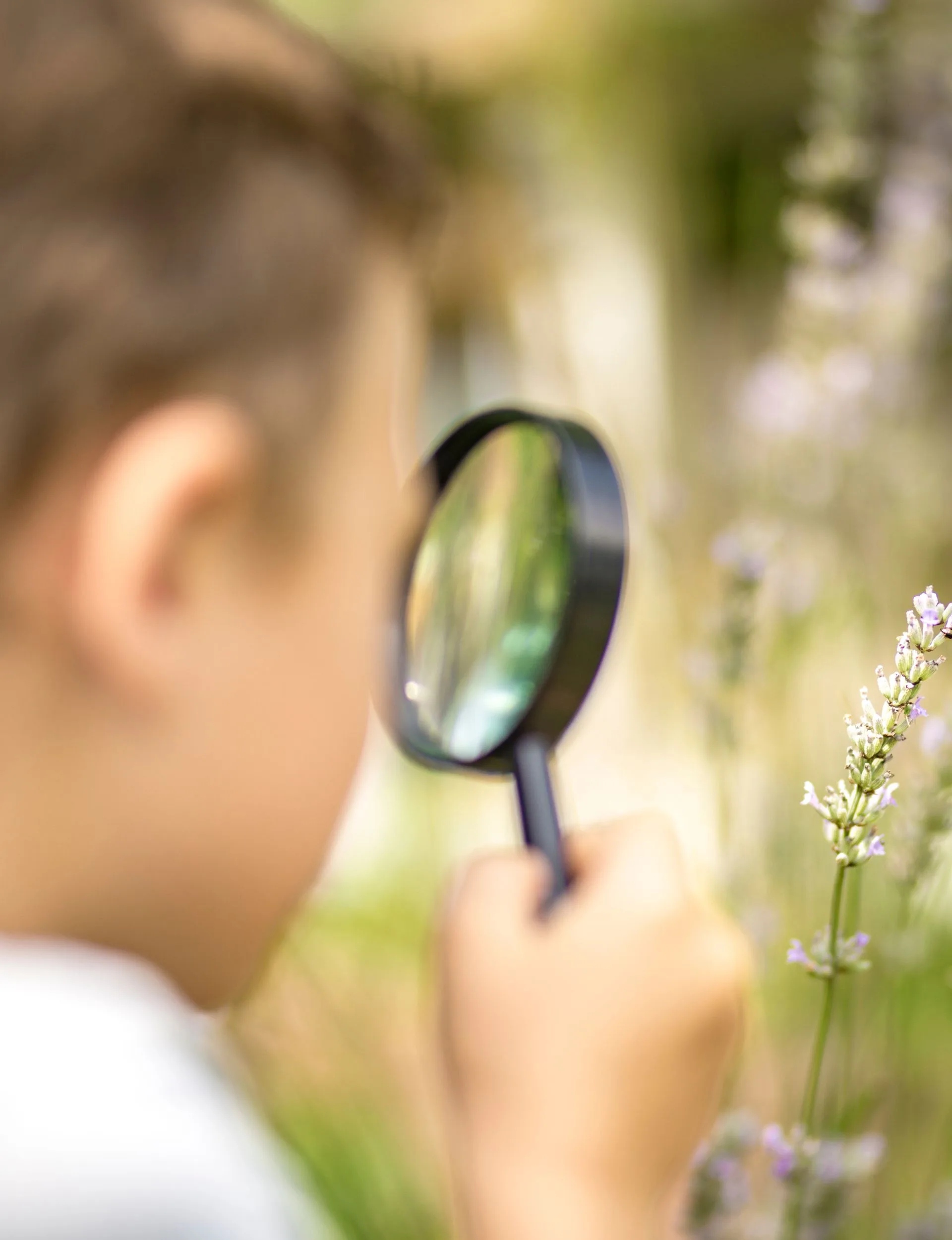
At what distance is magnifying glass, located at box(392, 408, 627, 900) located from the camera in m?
0.56

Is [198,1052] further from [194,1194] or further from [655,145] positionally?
[655,145]

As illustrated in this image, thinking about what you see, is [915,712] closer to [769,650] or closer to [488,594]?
[488,594]

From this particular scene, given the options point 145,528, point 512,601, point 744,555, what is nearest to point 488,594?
point 512,601

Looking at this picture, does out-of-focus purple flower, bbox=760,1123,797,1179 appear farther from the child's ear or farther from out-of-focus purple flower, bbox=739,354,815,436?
out-of-focus purple flower, bbox=739,354,815,436

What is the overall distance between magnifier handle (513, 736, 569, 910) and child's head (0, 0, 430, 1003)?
11 centimetres

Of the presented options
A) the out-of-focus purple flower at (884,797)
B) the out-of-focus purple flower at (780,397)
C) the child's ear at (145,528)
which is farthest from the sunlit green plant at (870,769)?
the out-of-focus purple flower at (780,397)

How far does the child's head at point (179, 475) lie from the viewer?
1.68 feet

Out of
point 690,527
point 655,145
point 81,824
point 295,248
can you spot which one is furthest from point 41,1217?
A: point 655,145

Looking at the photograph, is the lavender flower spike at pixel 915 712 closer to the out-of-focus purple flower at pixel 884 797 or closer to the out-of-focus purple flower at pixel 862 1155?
the out-of-focus purple flower at pixel 884 797

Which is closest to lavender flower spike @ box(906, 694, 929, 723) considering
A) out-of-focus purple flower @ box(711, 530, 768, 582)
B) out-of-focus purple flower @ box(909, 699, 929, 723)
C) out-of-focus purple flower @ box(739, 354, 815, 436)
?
out-of-focus purple flower @ box(909, 699, 929, 723)

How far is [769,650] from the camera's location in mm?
854

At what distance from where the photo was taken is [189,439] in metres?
0.50

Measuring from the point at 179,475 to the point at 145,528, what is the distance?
0.02 meters

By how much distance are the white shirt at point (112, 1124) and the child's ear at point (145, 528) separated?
116 millimetres
